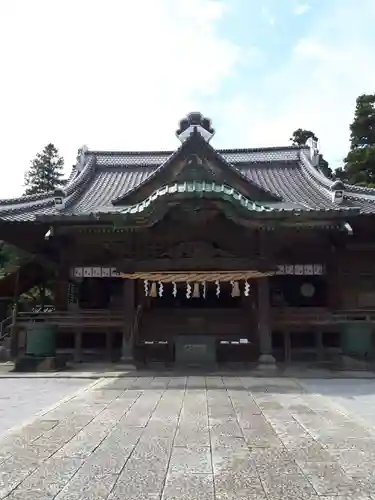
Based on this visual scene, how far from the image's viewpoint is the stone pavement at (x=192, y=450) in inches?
156

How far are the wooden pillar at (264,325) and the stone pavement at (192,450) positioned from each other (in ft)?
13.7

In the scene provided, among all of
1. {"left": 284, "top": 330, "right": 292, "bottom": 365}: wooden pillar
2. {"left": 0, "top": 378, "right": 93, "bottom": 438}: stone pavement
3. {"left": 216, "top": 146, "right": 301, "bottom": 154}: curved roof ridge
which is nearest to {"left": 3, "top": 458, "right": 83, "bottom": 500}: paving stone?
{"left": 0, "top": 378, "right": 93, "bottom": 438}: stone pavement

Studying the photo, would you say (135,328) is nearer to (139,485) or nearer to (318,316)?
(318,316)

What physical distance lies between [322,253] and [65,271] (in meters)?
8.45

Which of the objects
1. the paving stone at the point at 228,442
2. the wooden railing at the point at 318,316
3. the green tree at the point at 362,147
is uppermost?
the green tree at the point at 362,147

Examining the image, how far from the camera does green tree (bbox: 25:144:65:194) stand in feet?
158

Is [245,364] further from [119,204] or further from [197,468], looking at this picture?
[197,468]

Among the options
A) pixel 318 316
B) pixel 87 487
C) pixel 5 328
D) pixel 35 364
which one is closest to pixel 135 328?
pixel 35 364

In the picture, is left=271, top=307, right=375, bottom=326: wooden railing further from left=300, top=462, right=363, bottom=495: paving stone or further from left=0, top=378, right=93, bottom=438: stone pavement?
left=300, top=462, right=363, bottom=495: paving stone

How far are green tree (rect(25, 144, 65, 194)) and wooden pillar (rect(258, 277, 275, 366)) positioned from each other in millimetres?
38809

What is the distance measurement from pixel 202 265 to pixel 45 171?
41020mm

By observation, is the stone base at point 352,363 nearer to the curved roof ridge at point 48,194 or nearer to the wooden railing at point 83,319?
the wooden railing at point 83,319

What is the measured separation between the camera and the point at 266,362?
12547 millimetres

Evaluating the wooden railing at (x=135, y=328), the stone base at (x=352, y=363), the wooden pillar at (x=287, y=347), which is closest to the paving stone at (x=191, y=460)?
the wooden railing at (x=135, y=328)
